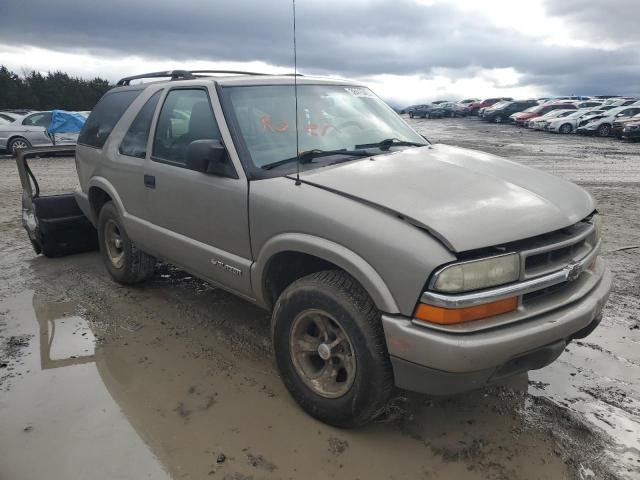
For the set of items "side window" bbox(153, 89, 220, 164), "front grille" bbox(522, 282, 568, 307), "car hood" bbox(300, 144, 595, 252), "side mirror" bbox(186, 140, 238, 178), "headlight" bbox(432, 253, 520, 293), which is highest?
"side window" bbox(153, 89, 220, 164)

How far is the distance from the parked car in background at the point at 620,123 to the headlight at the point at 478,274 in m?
23.7

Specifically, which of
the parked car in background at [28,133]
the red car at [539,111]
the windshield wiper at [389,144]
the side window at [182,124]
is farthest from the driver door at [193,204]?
the red car at [539,111]

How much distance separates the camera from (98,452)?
102 inches

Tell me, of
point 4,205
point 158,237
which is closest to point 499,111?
point 4,205

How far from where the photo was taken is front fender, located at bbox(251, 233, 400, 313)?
2.32 meters

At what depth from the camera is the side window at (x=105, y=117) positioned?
4582 mm

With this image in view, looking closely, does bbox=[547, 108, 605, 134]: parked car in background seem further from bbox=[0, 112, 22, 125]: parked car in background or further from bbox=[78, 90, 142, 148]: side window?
bbox=[78, 90, 142, 148]: side window

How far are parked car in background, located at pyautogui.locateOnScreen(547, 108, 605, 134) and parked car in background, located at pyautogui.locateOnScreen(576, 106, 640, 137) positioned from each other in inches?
50.4

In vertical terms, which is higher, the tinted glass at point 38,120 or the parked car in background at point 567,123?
the tinted glass at point 38,120

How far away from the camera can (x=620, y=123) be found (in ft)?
73.8

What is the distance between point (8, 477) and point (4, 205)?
25.8 feet

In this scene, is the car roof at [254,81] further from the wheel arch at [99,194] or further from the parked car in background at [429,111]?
the parked car in background at [429,111]

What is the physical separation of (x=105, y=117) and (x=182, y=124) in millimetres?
1502

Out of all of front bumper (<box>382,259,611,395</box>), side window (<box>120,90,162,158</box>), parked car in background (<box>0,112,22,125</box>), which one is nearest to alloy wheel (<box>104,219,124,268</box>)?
side window (<box>120,90,162,158</box>)
